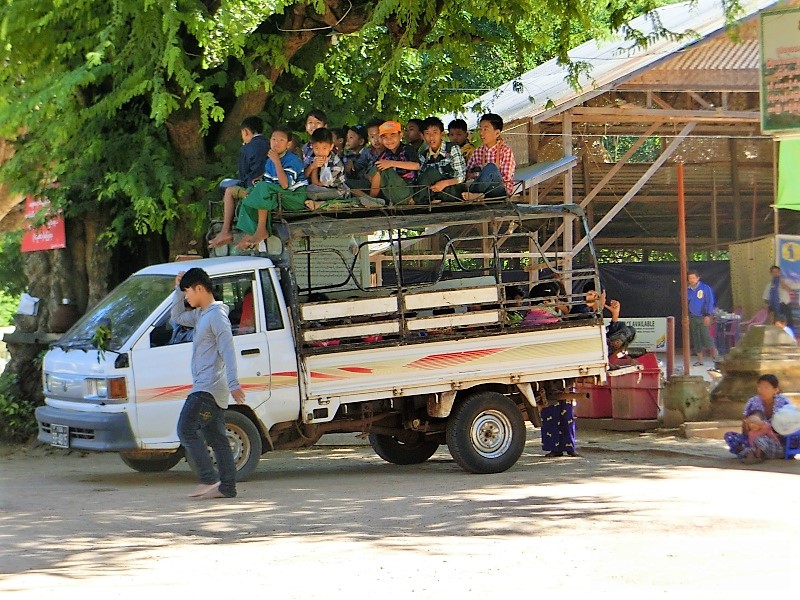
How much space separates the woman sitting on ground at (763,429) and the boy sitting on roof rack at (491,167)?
3134 millimetres

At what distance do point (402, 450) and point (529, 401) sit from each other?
163cm

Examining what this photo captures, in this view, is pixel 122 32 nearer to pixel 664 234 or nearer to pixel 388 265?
pixel 388 265

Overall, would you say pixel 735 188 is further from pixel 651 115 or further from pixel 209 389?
pixel 209 389

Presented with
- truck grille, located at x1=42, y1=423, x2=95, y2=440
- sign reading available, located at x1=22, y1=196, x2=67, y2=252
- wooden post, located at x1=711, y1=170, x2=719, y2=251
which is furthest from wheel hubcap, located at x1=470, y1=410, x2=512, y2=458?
wooden post, located at x1=711, y1=170, x2=719, y2=251

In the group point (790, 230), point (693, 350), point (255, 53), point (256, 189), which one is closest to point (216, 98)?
point (255, 53)

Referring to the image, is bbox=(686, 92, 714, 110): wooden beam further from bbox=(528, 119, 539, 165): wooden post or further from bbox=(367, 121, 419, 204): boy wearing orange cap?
bbox=(367, 121, 419, 204): boy wearing orange cap

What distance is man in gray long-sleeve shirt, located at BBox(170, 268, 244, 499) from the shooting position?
9742 mm

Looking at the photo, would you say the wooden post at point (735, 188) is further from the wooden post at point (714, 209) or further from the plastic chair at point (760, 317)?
the plastic chair at point (760, 317)

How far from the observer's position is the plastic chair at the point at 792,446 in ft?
39.6

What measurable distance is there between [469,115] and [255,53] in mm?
8514

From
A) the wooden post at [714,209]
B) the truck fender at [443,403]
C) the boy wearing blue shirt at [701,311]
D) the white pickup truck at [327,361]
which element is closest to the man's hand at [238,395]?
the white pickup truck at [327,361]

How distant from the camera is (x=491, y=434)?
1169 centimetres

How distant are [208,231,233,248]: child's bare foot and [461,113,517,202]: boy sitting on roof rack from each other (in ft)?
7.42

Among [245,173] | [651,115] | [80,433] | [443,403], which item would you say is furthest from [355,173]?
[651,115]
